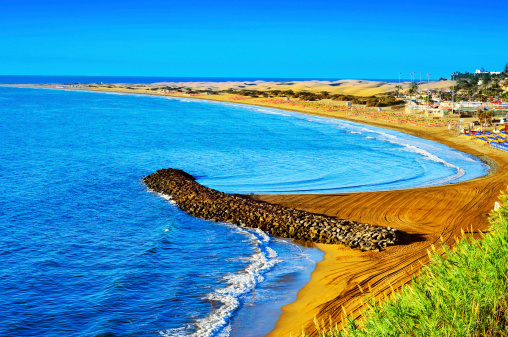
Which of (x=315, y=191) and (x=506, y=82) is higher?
(x=506, y=82)

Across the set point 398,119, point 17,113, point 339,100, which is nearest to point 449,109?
point 398,119

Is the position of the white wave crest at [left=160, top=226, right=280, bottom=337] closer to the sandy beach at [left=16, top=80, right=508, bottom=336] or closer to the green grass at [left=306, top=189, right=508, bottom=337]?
the sandy beach at [left=16, top=80, right=508, bottom=336]

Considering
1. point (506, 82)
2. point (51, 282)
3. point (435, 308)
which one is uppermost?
point (506, 82)

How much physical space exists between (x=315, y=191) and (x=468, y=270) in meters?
22.6

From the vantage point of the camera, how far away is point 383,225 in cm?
2258

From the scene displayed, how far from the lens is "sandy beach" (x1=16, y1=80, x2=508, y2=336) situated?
14867mm

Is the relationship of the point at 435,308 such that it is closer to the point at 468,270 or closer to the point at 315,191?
the point at 468,270

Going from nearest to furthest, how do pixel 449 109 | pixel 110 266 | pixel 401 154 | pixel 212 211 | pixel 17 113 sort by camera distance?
pixel 110 266
pixel 212 211
pixel 401 154
pixel 449 109
pixel 17 113

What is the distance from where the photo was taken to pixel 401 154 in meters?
46.0

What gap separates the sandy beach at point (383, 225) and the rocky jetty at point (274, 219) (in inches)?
25.2

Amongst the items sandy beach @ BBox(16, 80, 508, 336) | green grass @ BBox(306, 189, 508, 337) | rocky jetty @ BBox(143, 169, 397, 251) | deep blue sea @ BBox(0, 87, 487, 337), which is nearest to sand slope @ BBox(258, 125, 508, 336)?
sandy beach @ BBox(16, 80, 508, 336)

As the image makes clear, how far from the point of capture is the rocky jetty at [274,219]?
20.7 m

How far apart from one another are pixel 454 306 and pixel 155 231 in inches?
706

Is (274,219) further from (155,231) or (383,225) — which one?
(155,231)
